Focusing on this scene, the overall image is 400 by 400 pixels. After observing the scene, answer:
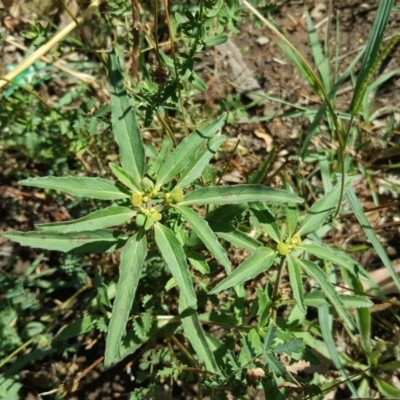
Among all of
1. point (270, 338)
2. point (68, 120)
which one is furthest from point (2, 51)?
point (270, 338)

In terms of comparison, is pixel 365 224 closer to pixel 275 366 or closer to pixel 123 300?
pixel 275 366

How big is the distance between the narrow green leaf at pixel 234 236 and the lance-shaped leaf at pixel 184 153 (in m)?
0.27

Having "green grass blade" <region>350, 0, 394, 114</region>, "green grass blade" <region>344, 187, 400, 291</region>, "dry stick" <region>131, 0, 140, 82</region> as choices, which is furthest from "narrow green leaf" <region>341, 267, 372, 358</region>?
"dry stick" <region>131, 0, 140, 82</region>

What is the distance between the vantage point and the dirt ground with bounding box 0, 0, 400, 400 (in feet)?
9.48

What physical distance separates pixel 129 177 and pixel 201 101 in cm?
161

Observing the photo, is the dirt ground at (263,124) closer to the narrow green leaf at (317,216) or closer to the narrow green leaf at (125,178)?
the narrow green leaf at (317,216)

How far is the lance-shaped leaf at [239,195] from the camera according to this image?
1.79 metres

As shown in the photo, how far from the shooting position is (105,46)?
324 cm

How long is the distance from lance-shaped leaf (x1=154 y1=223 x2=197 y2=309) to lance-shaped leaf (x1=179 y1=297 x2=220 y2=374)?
0.43 meters

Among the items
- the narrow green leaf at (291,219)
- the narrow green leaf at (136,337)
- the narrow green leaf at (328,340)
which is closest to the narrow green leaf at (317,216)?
the narrow green leaf at (291,219)

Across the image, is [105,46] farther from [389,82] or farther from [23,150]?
[389,82]

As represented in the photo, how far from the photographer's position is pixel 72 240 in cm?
186

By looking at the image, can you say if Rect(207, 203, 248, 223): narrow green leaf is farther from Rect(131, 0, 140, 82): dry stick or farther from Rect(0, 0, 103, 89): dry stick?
Rect(0, 0, 103, 89): dry stick

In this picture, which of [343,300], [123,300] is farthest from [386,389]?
[123,300]
